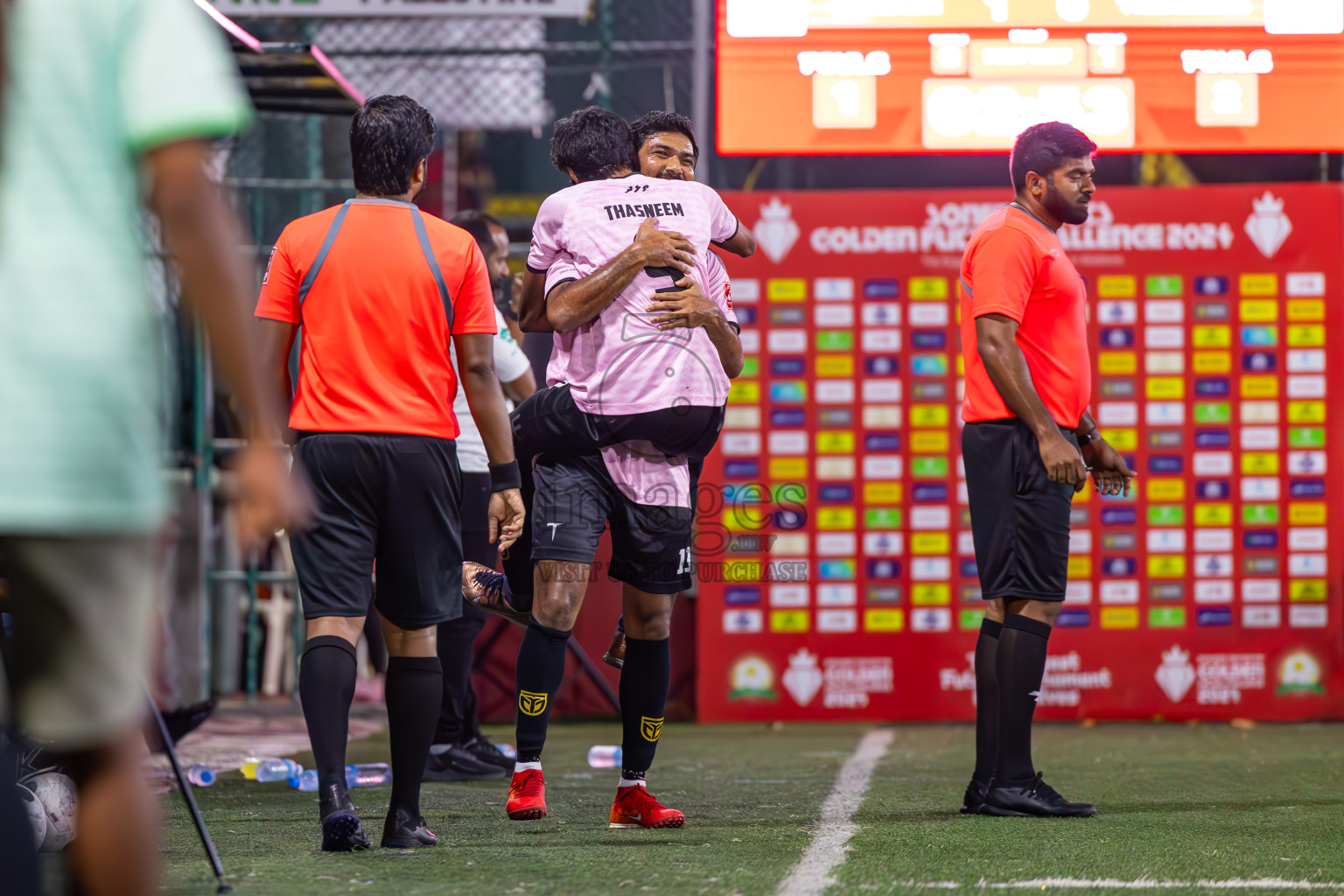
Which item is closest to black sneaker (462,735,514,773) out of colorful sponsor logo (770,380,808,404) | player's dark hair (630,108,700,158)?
player's dark hair (630,108,700,158)

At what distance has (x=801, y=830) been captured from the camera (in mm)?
3775

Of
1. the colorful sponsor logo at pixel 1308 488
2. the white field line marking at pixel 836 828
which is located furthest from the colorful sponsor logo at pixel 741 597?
the colorful sponsor logo at pixel 1308 488

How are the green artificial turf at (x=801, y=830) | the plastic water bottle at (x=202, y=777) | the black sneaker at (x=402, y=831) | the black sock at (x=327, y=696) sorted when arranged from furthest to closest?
the plastic water bottle at (x=202, y=777) < the black sneaker at (x=402, y=831) < the black sock at (x=327, y=696) < the green artificial turf at (x=801, y=830)

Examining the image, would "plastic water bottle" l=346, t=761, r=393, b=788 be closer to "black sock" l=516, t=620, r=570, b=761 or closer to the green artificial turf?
the green artificial turf

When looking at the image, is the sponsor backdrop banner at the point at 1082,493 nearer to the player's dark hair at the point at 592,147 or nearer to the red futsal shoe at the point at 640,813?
the player's dark hair at the point at 592,147

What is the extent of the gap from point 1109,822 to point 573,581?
1428 mm

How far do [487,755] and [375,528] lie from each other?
192cm

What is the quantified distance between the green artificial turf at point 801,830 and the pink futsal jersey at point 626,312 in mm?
1042

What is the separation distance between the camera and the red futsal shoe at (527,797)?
3.83 m

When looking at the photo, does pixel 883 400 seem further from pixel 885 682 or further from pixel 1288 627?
pixel 1288 627

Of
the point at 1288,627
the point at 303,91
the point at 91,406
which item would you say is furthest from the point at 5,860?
the point at 1288,627

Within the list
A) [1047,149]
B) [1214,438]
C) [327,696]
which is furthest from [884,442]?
[327,696]

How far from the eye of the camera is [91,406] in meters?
1.60

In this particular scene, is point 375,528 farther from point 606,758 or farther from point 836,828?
point 606,758
